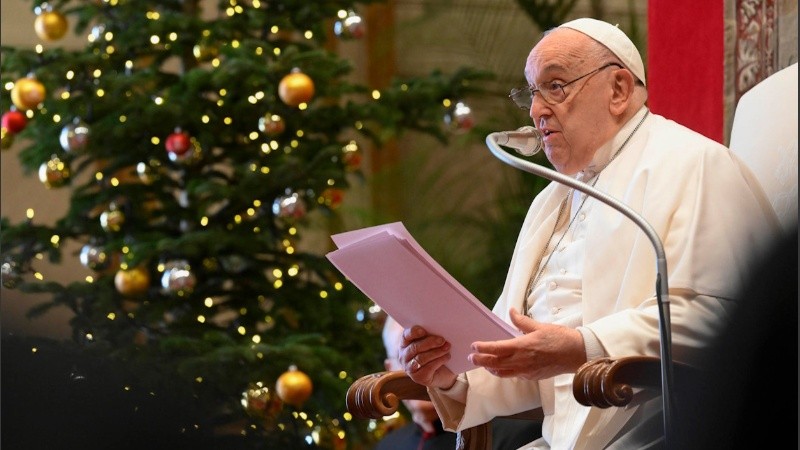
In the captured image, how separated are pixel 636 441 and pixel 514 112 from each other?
3502 millimetres

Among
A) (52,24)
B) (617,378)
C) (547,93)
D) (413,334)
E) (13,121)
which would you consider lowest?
(13,121)

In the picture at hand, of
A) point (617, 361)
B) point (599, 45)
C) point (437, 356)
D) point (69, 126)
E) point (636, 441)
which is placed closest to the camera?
point (617, 361)

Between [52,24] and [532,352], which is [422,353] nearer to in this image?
[532,352]

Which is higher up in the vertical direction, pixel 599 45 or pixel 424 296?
pixel 599 45

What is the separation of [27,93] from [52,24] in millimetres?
388

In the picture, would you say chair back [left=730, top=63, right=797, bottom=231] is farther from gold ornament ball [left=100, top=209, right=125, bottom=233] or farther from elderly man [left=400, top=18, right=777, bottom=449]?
gold ornament ball [left=100, top=209, right=125, bottom=233]

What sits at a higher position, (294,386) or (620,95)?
(620,95)

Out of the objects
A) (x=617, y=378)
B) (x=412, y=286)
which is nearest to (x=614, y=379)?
(x=617, y=378)

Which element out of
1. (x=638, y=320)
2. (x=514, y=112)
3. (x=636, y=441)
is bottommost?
(x=514, y=112)

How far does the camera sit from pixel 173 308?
17.0ft

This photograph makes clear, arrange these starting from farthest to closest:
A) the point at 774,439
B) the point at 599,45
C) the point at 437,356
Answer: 1. the point at 599,45
2. the point at 437,356
3. the point at 774,439

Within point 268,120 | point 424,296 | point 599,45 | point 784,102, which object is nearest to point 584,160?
point 599,45

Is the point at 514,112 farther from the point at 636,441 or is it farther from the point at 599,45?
the point at 636,441

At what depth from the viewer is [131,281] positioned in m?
5.02
